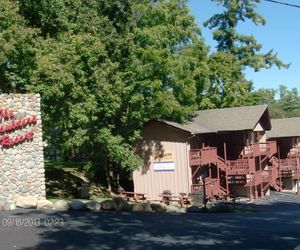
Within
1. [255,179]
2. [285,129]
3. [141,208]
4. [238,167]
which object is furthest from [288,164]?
[141,208]

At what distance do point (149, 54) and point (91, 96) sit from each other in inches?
210

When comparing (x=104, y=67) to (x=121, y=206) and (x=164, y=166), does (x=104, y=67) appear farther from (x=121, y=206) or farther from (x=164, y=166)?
(x=121, y=206)

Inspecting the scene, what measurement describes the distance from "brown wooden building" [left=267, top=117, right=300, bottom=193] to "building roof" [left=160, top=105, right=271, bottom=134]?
20.2 feet

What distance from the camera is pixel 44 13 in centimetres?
2677

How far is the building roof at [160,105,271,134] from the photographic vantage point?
1415 inches

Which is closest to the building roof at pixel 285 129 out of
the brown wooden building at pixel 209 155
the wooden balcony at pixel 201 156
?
the brown wooden building at pixel 209 155

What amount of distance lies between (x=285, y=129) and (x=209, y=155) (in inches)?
631

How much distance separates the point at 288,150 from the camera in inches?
1875

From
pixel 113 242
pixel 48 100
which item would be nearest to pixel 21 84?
pixel 48 100

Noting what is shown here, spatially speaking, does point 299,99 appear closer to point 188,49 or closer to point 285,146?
point 285,146

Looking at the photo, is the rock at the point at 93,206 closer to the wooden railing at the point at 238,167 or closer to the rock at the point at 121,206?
the rock at the point at 121,206

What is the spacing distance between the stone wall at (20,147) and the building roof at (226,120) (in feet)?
50.1

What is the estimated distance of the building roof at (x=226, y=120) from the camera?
118 feet
